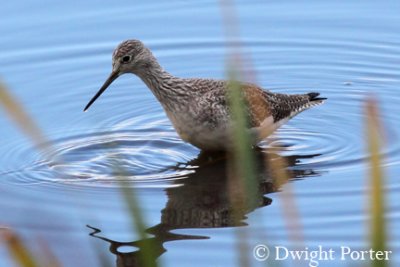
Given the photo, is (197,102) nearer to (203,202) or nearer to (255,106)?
(255,106)

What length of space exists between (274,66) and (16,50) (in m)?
3.71

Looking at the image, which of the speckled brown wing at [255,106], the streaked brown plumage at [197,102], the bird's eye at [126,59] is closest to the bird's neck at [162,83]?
the streaked brown plumage at [197,102]

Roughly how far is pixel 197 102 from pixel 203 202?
150 cm

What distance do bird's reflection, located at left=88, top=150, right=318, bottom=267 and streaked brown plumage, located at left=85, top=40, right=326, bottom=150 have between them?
331mm

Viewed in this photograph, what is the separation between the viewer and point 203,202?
33.2ft

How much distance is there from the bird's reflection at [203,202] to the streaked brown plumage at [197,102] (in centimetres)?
33

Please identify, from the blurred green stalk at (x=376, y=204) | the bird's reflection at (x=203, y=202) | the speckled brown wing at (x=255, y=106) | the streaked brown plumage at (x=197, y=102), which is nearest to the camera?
the blurred green stalk at (x=376, y=204)

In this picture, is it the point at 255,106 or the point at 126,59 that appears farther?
the point at 255,106

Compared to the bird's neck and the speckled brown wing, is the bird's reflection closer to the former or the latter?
the speckled brown wing

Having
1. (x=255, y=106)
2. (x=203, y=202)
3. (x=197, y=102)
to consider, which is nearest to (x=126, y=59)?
(x=197, y=102)

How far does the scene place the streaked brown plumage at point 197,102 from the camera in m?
11.1

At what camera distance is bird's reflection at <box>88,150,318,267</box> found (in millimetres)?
8805

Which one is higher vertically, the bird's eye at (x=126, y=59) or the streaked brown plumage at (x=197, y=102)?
the bird's eye at (x=126, y=59)

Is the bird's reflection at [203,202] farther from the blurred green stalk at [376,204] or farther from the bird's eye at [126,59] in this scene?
the blurred green stalk at [376,204]
